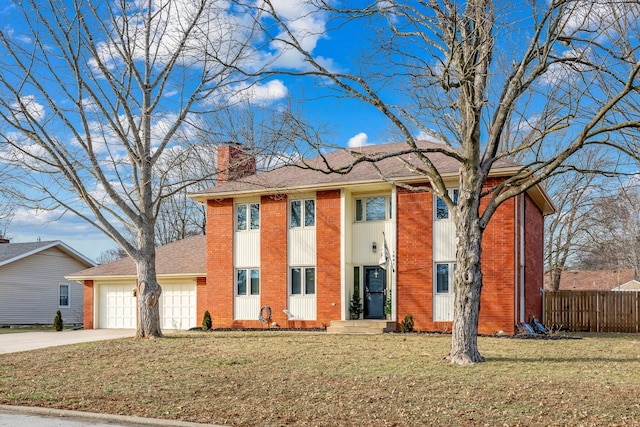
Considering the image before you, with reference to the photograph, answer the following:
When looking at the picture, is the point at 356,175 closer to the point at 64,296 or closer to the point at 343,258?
the point at 343,258

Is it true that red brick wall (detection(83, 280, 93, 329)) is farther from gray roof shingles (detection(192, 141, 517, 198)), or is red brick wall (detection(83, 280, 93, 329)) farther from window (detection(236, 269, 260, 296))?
window (detection(236, 269, 260, 296))

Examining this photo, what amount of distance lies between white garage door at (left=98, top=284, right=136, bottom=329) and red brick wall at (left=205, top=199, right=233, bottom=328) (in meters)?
4.60

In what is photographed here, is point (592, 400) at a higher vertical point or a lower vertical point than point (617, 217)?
lower

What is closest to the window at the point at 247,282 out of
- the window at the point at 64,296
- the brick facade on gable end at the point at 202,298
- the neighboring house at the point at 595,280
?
the brick facade on gable end at the point at 202,298

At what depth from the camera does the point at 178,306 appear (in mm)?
25906

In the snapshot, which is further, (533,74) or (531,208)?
(531,208)

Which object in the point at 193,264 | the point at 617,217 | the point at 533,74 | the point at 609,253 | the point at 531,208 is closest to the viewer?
the point at 533,74

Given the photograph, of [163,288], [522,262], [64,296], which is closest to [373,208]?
[522,262]

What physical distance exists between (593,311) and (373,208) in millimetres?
9187

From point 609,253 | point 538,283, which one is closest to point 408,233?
point 538,283

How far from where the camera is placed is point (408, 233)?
2102 centimetres

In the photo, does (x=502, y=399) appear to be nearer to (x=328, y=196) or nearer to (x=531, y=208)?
(x=328, y=196)

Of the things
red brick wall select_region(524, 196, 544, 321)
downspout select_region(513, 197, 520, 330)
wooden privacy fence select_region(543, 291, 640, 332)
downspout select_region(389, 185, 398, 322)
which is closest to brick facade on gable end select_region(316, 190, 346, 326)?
downspout select_region(389, 185, 398, 322)

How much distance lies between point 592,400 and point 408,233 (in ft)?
41.5
